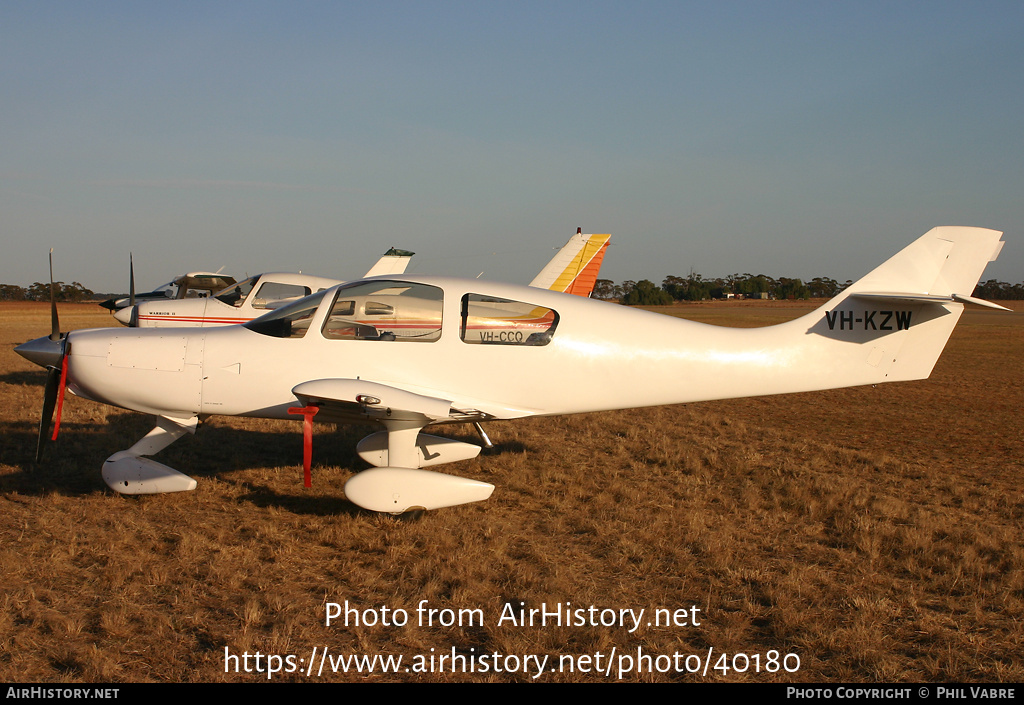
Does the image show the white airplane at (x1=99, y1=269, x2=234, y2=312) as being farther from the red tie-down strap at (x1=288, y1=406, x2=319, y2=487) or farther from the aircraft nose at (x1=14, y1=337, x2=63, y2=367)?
the red tie-down strap at (x1=288, y1=406, x2=319, y2=487)

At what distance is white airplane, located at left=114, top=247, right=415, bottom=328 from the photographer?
1248 cm

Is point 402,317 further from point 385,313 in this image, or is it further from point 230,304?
point 230,304

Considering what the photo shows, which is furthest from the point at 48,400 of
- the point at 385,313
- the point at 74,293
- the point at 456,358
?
the point at 74,293

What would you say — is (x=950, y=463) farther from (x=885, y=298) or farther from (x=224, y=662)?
(x=224, y=662)

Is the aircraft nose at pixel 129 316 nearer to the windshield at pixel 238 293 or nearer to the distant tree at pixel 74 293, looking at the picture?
the windshield at pixel 238 293

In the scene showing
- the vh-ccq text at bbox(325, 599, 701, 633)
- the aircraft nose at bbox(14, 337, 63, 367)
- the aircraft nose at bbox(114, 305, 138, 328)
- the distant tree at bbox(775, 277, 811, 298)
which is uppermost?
the distant tree at bbox(775, 277, 811, 298)

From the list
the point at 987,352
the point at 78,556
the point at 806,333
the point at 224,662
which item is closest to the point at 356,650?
the point at 224,662

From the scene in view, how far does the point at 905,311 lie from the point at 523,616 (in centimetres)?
514

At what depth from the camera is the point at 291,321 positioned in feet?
20.4

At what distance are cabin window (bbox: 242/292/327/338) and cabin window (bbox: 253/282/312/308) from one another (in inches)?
273

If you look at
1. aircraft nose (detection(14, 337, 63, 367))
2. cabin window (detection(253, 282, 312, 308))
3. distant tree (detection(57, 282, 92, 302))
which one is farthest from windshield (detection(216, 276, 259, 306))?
distant tree (detection(57, 282, 92, 302))

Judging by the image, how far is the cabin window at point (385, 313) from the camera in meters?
6.21

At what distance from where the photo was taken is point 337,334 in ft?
20.4

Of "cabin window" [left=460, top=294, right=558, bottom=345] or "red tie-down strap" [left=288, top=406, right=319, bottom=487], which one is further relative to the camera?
"cabin window" [left=460, top=294, right=558, bottom=345]
